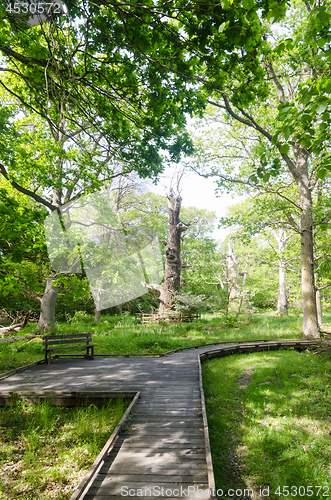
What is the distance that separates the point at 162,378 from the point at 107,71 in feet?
25.4

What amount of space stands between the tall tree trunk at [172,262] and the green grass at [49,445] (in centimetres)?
1439

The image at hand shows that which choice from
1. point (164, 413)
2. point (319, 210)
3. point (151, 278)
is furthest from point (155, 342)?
point (151, 278)

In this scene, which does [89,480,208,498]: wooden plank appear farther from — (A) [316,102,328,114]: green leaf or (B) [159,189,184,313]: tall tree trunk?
(B) [159,189,184,313]: tall tree trunk

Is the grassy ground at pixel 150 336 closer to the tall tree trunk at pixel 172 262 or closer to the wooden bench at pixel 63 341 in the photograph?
the wooden bench at pixel 63 341

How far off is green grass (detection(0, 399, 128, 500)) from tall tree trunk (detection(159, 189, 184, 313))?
47.2 feet

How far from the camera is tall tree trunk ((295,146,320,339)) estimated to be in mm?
12477

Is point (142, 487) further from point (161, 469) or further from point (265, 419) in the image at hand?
point (265, 419)

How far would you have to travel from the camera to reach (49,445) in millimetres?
4703

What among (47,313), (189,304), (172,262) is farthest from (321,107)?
(172,262)

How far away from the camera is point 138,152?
6.43 meters

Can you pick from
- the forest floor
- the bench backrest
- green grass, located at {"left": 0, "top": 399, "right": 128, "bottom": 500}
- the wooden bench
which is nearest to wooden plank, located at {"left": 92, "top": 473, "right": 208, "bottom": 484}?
green grass, located at {"left": 0, "top": 399, "right": 128, "bottom": 500}

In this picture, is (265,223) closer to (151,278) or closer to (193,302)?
(193,302)

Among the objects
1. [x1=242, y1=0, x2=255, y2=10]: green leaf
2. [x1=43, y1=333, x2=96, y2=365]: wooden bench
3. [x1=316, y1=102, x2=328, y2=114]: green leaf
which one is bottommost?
[x1=43, y1=333, x2=96, y2=365]: wooden bench

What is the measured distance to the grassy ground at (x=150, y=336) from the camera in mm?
11013
